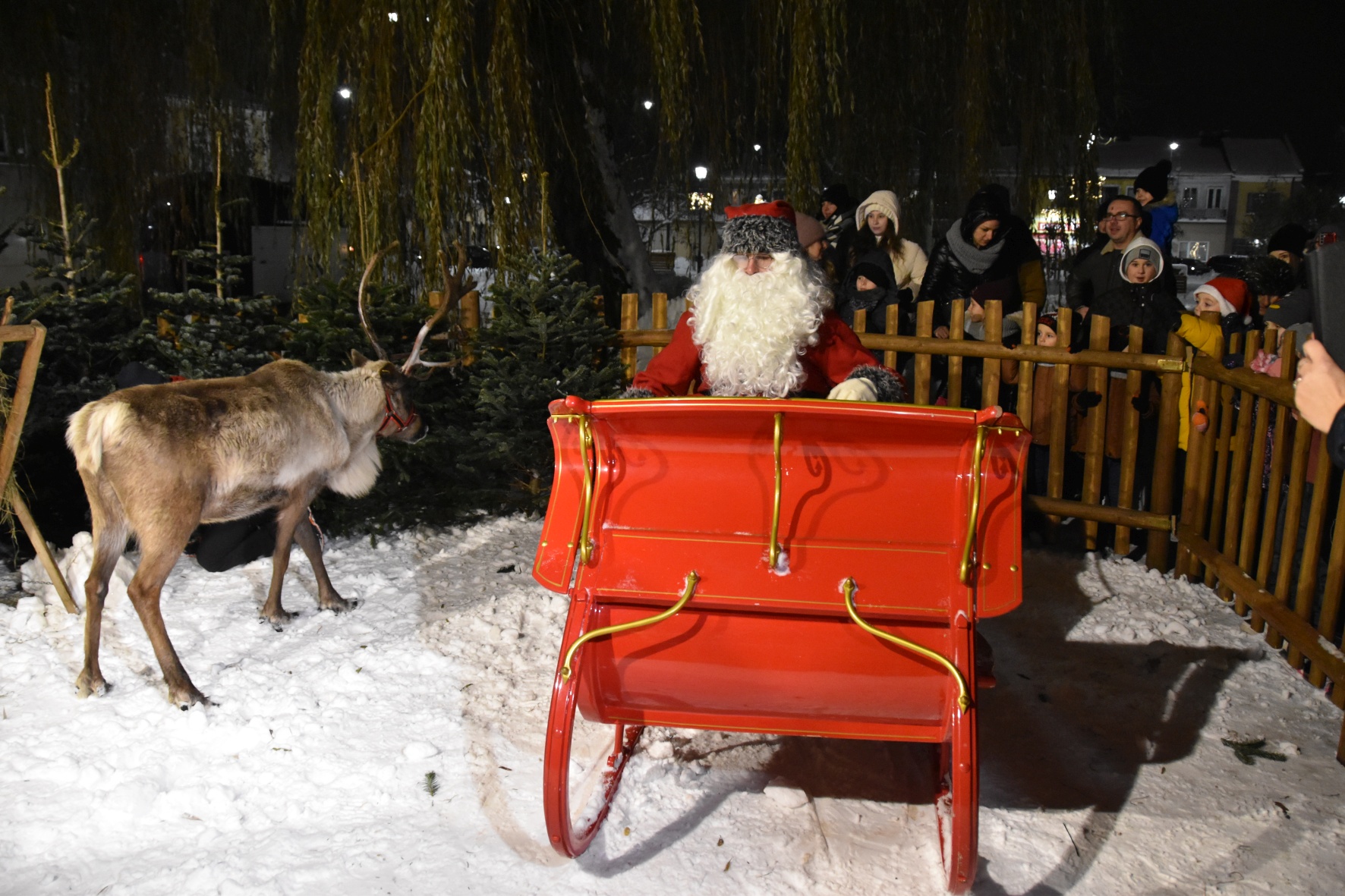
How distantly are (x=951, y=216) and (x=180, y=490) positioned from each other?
22.4 feet

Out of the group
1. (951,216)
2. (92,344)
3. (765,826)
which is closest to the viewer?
(765,826)

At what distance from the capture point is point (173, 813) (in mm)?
2994

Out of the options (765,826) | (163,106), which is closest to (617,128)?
(163,106)

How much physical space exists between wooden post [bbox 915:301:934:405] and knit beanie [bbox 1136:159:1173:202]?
2.10 m

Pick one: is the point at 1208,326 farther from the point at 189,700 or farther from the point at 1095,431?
the point at 189,700

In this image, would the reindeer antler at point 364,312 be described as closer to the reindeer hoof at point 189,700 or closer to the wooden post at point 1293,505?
the reindeer hoof at point 189,700

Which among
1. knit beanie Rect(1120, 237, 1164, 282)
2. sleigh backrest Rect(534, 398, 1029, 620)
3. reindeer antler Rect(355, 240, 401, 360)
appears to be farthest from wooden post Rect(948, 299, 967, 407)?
reindeer antler Rect(355, 240, 401, 360)

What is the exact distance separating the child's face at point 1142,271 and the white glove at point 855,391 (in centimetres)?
314

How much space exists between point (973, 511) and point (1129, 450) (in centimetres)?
343

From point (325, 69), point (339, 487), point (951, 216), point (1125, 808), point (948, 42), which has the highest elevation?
point (948, 42)

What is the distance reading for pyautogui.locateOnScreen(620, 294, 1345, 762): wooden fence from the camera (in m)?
3.99

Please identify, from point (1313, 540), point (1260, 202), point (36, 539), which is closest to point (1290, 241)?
point (1313, 540)

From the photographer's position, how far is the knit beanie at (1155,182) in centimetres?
630

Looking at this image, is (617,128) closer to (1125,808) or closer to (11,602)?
(11,602)
